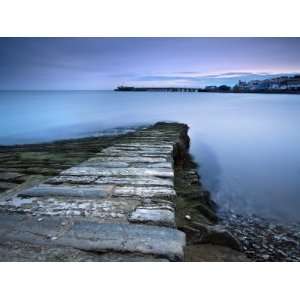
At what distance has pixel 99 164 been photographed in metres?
2.70

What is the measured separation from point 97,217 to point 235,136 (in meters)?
3.90

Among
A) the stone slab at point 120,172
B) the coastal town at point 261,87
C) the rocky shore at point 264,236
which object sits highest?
the coastal town at point 261,87

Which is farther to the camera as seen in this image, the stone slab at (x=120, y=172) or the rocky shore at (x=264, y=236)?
the stone slab at (x=120, y=172)

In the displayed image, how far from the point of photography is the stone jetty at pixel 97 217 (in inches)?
57.1

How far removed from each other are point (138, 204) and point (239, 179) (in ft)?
8.15

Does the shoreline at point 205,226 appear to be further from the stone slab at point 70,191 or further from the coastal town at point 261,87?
the coastal town at point 261,87

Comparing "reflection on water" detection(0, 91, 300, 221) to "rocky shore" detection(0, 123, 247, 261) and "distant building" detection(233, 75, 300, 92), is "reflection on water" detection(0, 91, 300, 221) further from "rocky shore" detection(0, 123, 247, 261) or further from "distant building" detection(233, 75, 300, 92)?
"rocky shore" detection(0, 123, 247, 261)

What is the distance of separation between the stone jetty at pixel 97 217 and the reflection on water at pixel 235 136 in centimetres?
140

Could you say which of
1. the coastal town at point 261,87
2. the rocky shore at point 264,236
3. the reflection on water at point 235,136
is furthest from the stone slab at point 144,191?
the coastal town at point 261,87

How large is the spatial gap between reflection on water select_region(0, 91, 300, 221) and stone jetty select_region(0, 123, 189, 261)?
4.59 ft

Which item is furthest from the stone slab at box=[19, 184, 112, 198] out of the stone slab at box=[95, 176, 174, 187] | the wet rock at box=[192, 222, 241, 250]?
the wet rock at box=[192, 222, 241, 250]

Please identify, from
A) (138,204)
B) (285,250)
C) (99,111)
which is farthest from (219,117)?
(138,204)

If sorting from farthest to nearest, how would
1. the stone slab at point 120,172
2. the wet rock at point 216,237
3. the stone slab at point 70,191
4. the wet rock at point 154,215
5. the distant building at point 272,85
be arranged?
the distant building at point 272,85 → the stone slab at point 120,172 → the wet rock at point 216,237 → the stone slab at point 70,191 → the wet rock at point 154,215

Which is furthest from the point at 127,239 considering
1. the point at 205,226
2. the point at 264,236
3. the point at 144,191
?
the point at 264,236
